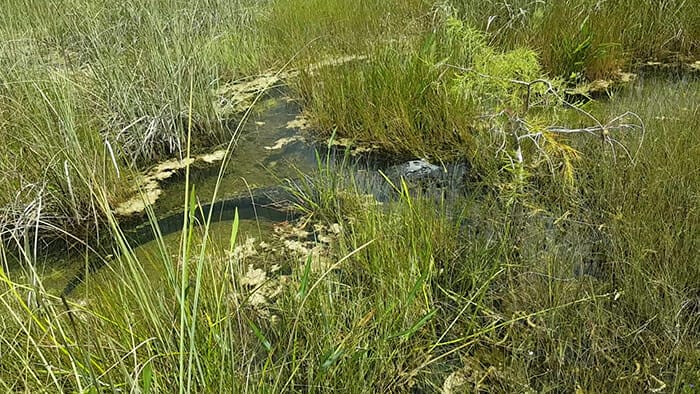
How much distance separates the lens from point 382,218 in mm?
1981

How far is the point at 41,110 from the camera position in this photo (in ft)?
7.72

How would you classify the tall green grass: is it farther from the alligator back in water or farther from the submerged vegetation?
the alligator back in water

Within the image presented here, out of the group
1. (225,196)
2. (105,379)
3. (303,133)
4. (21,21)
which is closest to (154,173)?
(225,196)

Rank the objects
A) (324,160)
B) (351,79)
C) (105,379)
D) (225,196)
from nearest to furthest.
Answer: (105,379), (225,196), (324,160), (351,79)

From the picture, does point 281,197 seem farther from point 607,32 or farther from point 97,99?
point 607,32

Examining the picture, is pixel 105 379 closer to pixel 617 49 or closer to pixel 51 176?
pixel 51 176

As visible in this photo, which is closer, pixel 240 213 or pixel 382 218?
pixel 382 218

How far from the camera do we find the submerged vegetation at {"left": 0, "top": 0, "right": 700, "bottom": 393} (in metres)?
1.33

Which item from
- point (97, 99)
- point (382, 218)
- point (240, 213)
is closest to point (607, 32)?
point (382, 218)

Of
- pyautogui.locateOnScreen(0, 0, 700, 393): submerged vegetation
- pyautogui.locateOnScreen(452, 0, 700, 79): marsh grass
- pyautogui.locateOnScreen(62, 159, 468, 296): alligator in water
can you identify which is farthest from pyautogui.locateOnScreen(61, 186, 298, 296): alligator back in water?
pyautogui.locateOnScreen(452, 0, 700, 79): marsh grass

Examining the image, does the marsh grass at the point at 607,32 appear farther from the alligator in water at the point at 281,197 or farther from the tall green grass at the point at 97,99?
the tall green grass at the point at 97,99

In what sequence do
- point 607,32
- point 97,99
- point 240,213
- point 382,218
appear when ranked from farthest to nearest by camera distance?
point 607,32, point 97,99, point 240,213, point 382,218

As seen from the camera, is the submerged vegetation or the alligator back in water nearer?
the submerged vegetation

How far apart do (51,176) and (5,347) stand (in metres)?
1.15
